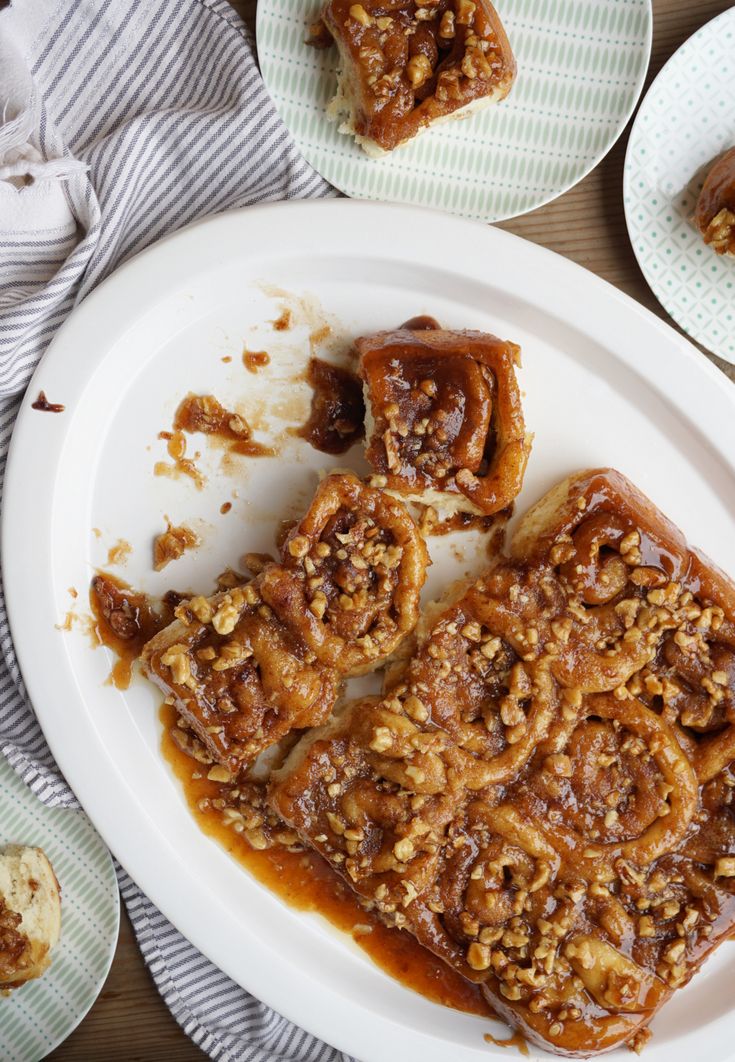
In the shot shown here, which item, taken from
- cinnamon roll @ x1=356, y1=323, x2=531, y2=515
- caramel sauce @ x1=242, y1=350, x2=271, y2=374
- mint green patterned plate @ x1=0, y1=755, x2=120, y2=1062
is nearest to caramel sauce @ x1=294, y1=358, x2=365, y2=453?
caramel sauce @ x1=242, y1=350, x2=271, y2=374

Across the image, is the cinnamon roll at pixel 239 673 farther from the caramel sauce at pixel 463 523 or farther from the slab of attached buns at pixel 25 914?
the slab of attached buns at pixel 25 914

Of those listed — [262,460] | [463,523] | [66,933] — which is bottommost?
[66,933]

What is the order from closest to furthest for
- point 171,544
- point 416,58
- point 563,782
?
point 416,58 → point 563,782 → point 171,544

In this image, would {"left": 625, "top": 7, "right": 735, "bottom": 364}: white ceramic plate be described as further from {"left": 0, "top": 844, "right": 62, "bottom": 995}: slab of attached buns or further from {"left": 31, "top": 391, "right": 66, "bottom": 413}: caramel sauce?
{"left": 0, "top": 844, "right": 62, "bottom": 995}: slab of attached buns

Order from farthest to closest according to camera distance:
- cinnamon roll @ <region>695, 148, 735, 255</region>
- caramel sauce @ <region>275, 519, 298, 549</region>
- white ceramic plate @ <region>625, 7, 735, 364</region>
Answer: caramel sauce @ <region>275, 519, 298, 549</region> < white ceramic plate @ <region>625, 7, 735, 364</region> < cinnamon roll @ <region>695, 148, 735, 255</region>

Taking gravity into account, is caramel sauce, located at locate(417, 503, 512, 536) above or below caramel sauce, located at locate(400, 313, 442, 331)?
below

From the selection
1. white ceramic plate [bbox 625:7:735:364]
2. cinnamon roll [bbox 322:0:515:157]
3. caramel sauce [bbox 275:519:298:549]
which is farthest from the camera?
caramel sauce [bbox 275:519:298:549]

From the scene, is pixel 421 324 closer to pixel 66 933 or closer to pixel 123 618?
pixel 123 618

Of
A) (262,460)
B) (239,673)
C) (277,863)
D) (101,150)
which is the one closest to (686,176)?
(262,460)
